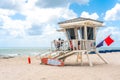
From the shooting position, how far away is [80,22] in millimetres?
19422

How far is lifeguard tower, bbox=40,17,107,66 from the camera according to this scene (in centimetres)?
1958

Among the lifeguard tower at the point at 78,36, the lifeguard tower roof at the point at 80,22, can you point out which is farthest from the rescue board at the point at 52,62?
the lifeguard tower roof at the point at 80,22

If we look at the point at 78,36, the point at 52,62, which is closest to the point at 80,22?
the point at 78,36

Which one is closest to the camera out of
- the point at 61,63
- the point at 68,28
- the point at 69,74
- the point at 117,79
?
the point at 117,79

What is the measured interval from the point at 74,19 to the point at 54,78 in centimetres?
795

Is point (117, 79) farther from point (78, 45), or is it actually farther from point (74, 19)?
point (74, 19)

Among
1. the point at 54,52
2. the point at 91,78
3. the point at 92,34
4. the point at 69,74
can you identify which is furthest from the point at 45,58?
the point at 91,78

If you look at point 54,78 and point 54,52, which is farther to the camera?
point 54,52

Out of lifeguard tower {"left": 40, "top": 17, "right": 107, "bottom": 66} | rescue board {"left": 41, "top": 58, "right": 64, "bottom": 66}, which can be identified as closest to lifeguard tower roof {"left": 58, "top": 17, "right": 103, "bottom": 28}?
lifeguard tower {"left": 40, "top": 17, "right": 107, "bottom": 66}

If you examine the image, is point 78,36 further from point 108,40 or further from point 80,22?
point 108,40

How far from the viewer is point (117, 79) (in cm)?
1281

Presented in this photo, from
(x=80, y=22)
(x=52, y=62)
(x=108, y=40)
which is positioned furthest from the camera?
(x=52, y=62)

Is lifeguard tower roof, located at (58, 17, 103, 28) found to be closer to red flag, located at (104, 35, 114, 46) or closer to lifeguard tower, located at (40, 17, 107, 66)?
lifeguard tower, located at (40, 17, 107, 66)

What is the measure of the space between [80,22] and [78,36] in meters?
1.61
